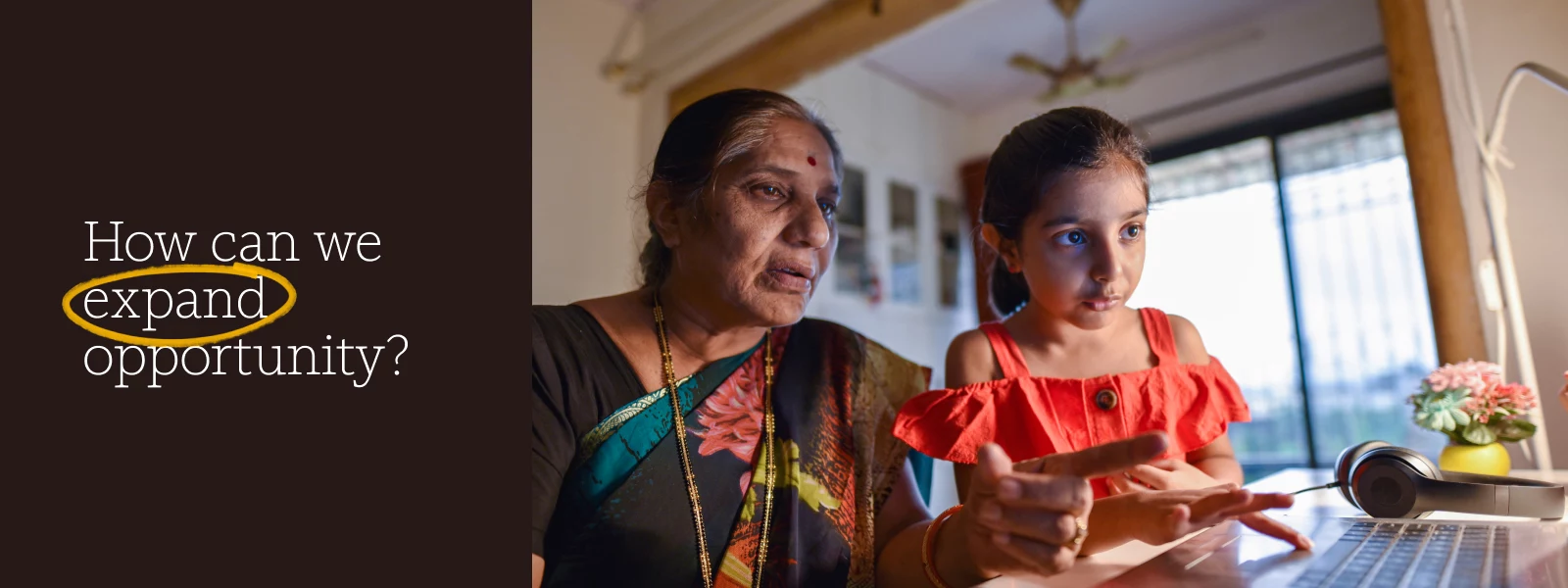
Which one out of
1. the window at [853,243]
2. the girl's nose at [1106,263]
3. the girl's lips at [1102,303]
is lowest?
the girl's lips at [1102,303]

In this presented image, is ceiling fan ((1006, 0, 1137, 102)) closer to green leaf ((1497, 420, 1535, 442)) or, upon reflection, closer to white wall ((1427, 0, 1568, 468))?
white wall ((1427, 0, 1568, 468))

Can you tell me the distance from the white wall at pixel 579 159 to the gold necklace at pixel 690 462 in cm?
178

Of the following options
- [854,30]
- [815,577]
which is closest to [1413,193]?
[815,577]

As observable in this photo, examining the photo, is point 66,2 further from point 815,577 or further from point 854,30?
point 854,30

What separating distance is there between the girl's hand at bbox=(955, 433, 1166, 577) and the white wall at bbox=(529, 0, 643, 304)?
2282mm

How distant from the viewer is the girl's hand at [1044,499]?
565 millimetres

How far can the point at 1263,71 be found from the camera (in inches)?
156

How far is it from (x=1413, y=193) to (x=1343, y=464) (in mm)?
914

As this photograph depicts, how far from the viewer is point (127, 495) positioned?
21.5 inches

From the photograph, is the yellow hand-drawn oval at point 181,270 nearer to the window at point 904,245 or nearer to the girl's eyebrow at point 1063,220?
the girl's eyebrow at point 1063,220

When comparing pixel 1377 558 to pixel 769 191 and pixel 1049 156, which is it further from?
pixel 769 191

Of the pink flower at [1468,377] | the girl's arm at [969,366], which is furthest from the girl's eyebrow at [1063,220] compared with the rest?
the pink flower at [1468,377]

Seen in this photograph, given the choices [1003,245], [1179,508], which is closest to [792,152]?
[1003,245]

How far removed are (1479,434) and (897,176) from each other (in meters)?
3.43
